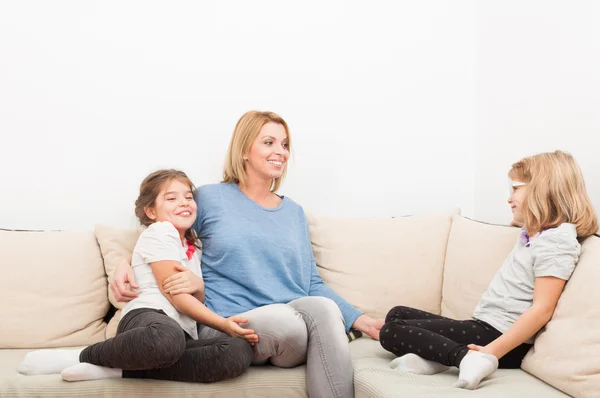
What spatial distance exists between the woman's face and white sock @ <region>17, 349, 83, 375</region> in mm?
905

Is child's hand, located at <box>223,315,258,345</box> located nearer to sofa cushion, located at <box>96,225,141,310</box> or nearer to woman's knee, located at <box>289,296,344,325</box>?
woman's knee, located at <box>289,296,344,325</box>

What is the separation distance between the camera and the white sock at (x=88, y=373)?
5.82 ft

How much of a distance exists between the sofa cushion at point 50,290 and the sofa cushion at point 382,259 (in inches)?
33.0

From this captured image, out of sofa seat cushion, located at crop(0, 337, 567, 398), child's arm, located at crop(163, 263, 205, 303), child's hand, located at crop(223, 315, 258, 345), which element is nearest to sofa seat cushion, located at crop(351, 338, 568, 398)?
sofa seat cushion, located at crop(0, 337, 567, 398)

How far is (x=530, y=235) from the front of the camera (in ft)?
6.44

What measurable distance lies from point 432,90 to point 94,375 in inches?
77.8

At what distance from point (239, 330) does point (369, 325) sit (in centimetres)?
58

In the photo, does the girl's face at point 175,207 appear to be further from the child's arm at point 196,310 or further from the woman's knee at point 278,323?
the woman's knee at point 278,323

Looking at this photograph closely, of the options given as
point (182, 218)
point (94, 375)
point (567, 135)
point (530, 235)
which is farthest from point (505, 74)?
point (94, 375)

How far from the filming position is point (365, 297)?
245 centimetres

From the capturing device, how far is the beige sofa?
5.56 feet

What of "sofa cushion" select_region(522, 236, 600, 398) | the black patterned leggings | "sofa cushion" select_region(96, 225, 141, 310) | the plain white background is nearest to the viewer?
"sofa cushion" select_region(522, 236, 600, 398)

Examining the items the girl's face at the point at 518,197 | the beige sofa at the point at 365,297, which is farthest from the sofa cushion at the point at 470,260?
the girl's face at the point at 518,197

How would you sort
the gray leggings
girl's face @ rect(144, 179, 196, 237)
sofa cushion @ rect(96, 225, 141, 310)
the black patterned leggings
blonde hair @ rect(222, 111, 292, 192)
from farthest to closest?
blonde hair @ rect(222, 111, 292, 192), sofa cushion @ rect(96, 225, 141, 310), girl's face @ rect(144, 179, 196, 237), the black patterned leggings, the gray leggings
